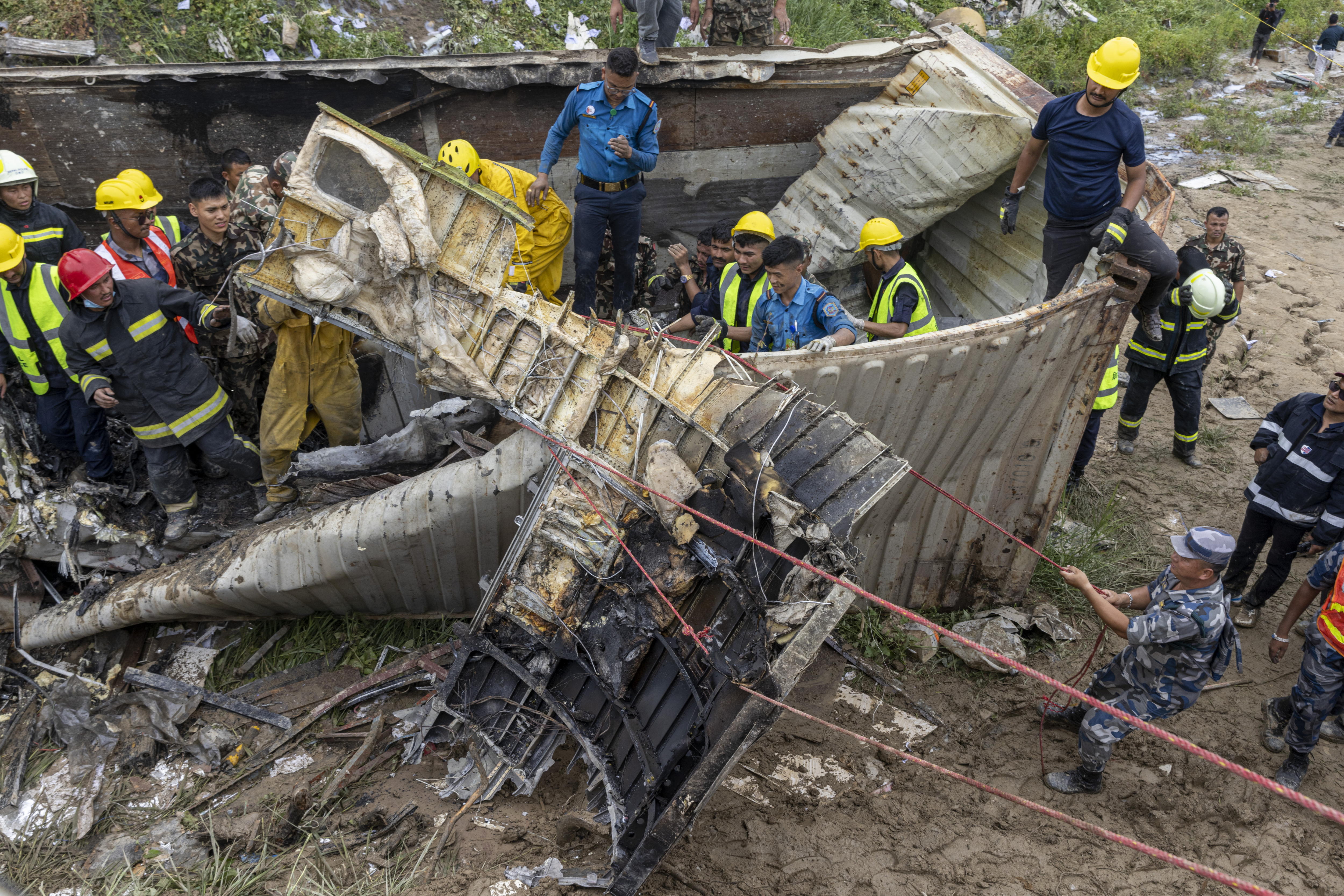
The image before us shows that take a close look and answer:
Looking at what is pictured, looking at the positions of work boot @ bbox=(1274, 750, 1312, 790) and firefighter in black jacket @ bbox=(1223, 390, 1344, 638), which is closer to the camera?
work boot @ bbox=(1274, 750, 1312, 790)

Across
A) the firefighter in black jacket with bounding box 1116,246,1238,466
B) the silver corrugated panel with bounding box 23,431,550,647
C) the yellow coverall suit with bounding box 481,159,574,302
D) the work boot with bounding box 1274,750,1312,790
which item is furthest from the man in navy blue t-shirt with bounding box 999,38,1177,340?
the silver corrugated panel with bounding box 23,431,550,647

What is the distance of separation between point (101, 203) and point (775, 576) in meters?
3.91

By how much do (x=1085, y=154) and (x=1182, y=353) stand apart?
5.58ft

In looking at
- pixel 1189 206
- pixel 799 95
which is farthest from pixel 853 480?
pixel 1189 206

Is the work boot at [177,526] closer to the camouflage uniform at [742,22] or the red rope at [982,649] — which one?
the red rope at [982,649]

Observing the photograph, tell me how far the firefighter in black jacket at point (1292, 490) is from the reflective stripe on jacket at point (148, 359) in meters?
5.35

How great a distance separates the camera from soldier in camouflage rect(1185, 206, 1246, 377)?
5.65m

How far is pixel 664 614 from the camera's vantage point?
3.17 m

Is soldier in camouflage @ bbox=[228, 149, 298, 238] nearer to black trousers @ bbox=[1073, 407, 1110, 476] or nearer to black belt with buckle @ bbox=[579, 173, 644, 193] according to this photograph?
black belt with buckle @ bbox=[579, 173, 644, 193]

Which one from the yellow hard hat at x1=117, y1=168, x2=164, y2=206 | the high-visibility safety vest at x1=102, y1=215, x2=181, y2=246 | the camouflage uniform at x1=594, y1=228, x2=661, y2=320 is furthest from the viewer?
the camouflage uniform at x1=594, y1=228, x2=661, y2=320

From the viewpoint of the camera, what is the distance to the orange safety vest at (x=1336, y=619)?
11.5ft

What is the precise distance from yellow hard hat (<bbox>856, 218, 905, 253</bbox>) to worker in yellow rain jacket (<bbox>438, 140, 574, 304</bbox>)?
1.77 meters

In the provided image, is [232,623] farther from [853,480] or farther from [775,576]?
[853,480]

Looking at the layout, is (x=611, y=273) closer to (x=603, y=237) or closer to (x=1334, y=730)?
(x=603, y=237)
